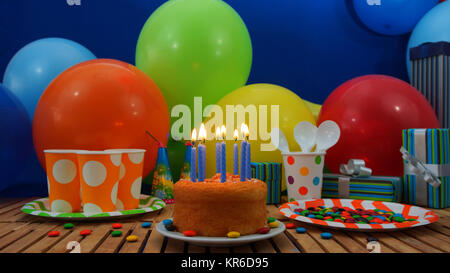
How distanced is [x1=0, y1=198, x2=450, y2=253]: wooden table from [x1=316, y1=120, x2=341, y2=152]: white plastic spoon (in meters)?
0.45

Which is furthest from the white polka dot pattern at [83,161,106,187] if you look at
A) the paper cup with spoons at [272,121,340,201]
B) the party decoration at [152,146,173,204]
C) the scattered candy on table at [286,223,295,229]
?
the paper cup with spoons at [272,121,340,201]

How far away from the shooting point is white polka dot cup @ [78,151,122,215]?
1.06 m

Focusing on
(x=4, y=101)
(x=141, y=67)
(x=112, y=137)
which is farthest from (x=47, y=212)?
(x=141, y=67)

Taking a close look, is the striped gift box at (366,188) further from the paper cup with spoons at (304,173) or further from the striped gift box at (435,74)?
the striped gift box at (435,74)

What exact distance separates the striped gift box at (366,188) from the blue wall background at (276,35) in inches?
46.5

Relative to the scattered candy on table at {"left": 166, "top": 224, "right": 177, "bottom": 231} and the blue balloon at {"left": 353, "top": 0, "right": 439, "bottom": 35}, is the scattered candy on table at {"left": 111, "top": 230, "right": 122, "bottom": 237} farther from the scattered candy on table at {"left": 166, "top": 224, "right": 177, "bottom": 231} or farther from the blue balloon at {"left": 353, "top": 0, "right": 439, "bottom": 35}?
the blue balloon at {"left": 353, "top": 0, "right": 439, "bottom": 35}

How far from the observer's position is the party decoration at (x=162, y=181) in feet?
4.74

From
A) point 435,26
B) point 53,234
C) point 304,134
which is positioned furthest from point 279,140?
point 435,26

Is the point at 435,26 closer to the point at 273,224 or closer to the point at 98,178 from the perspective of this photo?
the point at 273,224

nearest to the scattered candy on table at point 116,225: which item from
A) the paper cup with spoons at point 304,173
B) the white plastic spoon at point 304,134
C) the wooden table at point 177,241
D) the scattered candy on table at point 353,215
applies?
the wooden table at point 177,241

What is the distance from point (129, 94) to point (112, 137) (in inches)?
7.3

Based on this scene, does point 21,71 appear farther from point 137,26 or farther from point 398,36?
point 398,36

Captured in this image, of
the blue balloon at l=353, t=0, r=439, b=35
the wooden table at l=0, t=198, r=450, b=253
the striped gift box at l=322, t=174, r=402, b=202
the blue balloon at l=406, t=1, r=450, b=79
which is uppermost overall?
the blue balloon at l=353, t=0, r=439, b=35

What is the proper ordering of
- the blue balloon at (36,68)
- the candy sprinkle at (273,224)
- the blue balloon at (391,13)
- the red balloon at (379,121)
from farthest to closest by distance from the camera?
1. the blue balloon at (391,13)
2. the blue balloon at (36,68)
3. the red balloon at (379,121)
4. the candy sprinkle at (273,224)
